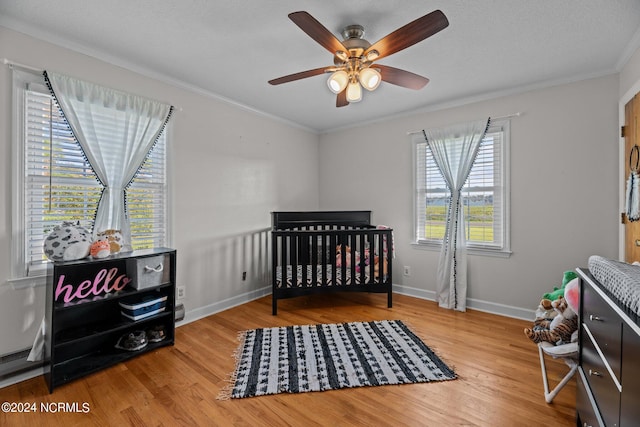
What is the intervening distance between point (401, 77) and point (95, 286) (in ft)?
8.12

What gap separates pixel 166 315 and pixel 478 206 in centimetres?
311

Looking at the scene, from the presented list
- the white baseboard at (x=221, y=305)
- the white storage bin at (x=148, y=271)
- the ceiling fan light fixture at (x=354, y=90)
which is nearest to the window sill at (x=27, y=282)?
the white storage bin at (x=148, y=271)

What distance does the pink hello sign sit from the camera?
179 centimetres

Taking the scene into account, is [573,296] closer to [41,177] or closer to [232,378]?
[232,378]

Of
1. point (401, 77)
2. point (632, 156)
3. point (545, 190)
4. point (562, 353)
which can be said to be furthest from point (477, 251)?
Answer: point (401, 77)

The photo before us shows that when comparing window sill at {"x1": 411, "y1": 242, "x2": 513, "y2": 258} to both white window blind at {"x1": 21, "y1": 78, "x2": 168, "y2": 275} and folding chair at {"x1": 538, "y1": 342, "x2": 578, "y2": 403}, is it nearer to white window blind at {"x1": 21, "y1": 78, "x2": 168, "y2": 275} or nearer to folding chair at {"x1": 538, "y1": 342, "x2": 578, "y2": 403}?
folding chair at {"x1": 538, "y1": 342, "x2": 578, "y2": 403}

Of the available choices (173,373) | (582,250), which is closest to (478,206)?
(582,250)

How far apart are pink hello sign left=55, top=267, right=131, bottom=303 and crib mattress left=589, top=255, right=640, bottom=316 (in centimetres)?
266

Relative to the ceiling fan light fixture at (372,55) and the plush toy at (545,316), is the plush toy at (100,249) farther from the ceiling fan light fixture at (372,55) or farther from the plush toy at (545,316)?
the plush toy at (545,316)

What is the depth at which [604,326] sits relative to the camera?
1.03 m

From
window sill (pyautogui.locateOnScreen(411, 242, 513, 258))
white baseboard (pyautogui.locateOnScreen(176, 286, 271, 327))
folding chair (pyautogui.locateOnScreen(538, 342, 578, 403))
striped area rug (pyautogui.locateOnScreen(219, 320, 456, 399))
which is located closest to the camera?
folding chair (pyautogui.locateOnScreen(538, 342, 578, 403))

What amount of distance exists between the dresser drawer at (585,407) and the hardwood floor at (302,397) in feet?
0.57

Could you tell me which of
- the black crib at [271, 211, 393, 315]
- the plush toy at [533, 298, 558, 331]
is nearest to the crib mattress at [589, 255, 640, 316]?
the plush toy at [533, 298, 558, 331]

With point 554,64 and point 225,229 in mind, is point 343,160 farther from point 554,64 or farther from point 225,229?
point 554,64
